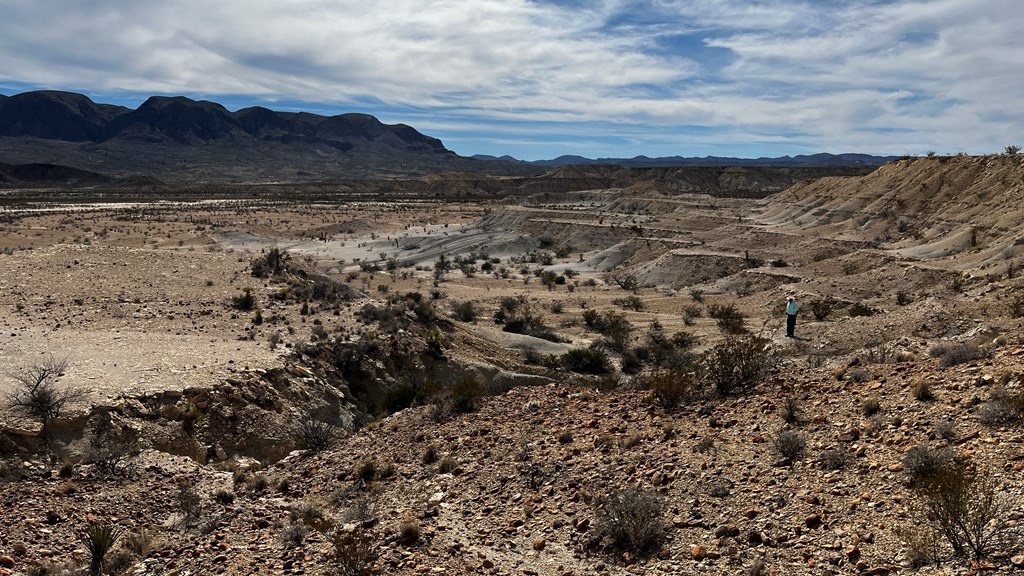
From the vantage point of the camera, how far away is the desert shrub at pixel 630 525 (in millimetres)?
6516

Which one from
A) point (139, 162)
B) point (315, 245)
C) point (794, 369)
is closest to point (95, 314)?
point (794, 369)

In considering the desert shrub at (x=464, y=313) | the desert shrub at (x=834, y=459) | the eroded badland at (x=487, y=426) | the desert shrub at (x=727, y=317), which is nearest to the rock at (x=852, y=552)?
the eroded badland at (x=487, y=426)

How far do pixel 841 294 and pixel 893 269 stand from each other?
3.62m

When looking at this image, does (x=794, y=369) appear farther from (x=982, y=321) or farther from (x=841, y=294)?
(x=841, y=294)

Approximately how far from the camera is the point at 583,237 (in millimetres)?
52875

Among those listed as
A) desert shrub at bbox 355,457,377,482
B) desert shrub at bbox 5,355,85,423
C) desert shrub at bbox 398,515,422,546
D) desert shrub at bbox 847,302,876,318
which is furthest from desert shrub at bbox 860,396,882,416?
desert shrub at bbox 847,302,876,318

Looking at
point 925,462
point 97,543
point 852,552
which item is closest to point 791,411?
point 925,462

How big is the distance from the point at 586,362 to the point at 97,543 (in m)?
13.5

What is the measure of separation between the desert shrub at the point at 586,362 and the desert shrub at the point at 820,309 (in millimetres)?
6725

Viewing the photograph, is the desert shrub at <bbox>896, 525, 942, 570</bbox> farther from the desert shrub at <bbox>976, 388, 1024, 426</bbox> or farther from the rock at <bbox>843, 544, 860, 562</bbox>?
the desert shrub at <bbox>976, 388, 1024, 426</bbox>

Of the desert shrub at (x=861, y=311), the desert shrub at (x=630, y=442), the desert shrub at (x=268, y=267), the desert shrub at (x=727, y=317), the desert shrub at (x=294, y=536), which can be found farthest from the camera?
the desert shrub at (x=268, y=267)

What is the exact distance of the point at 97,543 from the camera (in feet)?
24.8

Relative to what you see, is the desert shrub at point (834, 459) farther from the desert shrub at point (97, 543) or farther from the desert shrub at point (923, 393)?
the desert shrub at point (97, 543)

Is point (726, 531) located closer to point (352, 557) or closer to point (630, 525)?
point (630, 525)
